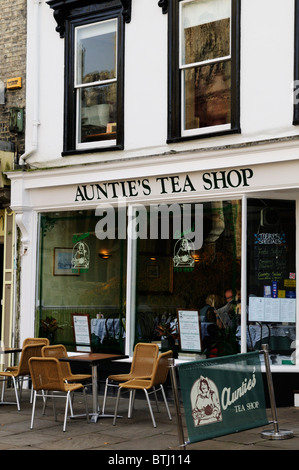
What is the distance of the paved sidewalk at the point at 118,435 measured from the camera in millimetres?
7816

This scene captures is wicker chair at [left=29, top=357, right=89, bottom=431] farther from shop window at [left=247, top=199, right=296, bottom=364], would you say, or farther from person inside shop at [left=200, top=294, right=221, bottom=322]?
shop window at [left=247, top=199, right=296, bottom=364]

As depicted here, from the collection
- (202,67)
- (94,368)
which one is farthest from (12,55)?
(94,368)

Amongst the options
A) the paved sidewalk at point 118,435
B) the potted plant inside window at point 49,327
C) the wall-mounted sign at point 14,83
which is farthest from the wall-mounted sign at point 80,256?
the wall-mounted sign at point 14,83

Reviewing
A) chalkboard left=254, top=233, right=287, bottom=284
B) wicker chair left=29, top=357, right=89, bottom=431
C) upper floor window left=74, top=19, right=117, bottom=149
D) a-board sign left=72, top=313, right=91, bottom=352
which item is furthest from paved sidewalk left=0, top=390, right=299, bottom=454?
upper floor window left=74, top=19, right=117, bottom=149

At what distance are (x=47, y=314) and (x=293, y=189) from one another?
508 centimetres

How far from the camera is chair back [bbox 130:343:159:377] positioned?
997 centimetres

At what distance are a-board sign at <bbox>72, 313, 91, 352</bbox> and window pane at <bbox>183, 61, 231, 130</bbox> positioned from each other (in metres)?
3.65

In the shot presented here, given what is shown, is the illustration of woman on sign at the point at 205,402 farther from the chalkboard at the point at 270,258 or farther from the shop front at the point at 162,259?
the chalkboard at the point at 270,258

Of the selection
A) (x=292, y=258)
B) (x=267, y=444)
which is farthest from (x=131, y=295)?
(x=267, y=444)

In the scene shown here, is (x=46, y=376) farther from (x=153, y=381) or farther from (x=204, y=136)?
(x=204, y=136)

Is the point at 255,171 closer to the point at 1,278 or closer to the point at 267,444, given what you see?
the point at 267,444

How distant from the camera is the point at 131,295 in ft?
38.3

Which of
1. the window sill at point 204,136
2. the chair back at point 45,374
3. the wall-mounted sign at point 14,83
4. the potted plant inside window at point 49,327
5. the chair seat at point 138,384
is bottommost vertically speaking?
the chair seat at point 138,384

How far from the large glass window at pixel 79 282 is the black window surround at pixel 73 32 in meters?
1.32
